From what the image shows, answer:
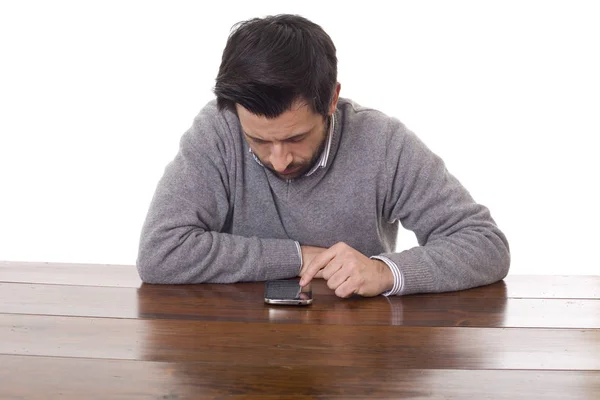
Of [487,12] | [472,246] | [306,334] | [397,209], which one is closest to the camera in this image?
[306,334]

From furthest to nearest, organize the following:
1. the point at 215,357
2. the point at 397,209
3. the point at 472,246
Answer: the point at 397,209, the point at 472,246, the point at 215,357

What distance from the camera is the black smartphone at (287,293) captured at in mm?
1673

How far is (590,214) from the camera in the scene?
14.0 ft

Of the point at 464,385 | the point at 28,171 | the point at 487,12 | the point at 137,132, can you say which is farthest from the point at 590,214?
the point at 464,385

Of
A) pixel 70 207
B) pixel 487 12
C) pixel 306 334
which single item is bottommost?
pixel 70 207

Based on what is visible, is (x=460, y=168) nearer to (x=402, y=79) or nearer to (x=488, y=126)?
(x=488, y=126)

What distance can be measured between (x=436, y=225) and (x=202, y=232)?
1.88 ft

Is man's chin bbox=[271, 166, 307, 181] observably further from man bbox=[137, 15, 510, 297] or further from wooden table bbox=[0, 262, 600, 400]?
wooden table bbox=[0, 262, 600, 400]

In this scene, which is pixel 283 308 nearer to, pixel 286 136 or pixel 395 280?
pixel 395 280

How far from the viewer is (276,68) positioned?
1.81 m

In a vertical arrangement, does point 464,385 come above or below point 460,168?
above

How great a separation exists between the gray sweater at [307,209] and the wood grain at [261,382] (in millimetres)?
606

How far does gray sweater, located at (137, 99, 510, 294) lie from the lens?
1907 millimetres

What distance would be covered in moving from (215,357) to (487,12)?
10.6 ft
